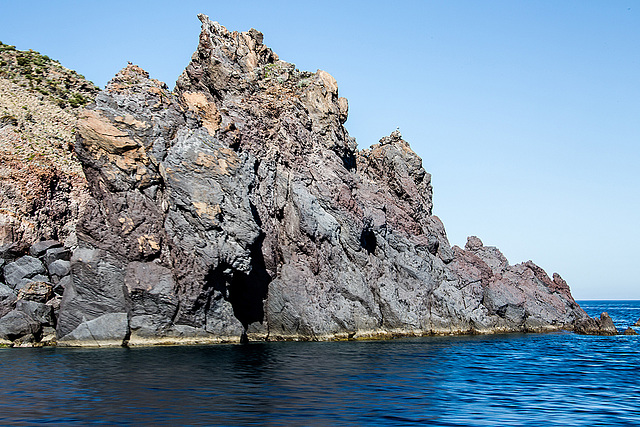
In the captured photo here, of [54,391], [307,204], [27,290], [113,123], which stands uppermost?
[113,123]

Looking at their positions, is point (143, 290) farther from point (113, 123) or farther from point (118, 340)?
point (113, 123)

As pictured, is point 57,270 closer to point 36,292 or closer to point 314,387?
point 36,292

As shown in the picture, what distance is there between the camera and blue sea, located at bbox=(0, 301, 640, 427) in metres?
22.8

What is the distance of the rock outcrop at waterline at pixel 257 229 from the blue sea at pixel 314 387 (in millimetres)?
5810

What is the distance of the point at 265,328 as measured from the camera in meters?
58.9

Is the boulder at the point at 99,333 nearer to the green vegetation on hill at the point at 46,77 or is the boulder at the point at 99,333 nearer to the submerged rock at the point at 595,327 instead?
the green vegetation on hill at the point at 46,77

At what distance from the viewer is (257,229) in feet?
180

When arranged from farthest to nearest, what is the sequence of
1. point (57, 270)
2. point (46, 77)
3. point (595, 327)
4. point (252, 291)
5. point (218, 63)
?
point (46, 77) → point (595, 327) → point (218, 63) → point (252, 291) → point (57, 270)

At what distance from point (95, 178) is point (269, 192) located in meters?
18.2

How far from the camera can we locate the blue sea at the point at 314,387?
22.8 m

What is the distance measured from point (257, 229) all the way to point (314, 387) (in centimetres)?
2686

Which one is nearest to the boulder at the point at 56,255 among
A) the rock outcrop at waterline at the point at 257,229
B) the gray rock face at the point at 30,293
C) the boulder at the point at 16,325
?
the gray rock face at the point at 30,293

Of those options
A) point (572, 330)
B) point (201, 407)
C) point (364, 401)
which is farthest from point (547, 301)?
point (201, 407)

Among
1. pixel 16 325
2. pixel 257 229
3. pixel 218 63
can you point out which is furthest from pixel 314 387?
pixel 218 63
